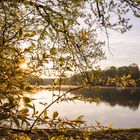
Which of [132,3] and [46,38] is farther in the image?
[132,3]

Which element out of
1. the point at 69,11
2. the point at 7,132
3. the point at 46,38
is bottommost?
the point at 7,132

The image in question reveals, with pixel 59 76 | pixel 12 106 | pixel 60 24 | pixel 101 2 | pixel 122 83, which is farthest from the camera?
pixel 101 2

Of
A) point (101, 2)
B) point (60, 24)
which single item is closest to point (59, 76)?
point (60, 24)

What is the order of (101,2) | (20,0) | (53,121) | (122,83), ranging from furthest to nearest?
1. (101,2)
2. (20,0)
3. (122,83)
4. (53,121)

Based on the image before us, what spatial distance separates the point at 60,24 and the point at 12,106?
8.48 feet

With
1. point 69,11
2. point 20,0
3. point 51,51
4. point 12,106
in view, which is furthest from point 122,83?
point 69,11

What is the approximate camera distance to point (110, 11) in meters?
5.74

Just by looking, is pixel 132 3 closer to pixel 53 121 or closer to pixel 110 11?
pixel 110 11

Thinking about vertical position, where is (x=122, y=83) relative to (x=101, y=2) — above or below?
below

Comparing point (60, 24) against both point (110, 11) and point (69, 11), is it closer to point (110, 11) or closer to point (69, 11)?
point (69, 11)

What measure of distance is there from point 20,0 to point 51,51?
6.10 ft

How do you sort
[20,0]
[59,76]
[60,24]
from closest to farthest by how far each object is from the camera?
[59,76] < [20,0] < [60,24]

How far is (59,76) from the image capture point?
104 inches

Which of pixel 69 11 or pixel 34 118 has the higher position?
pixel 69 11
